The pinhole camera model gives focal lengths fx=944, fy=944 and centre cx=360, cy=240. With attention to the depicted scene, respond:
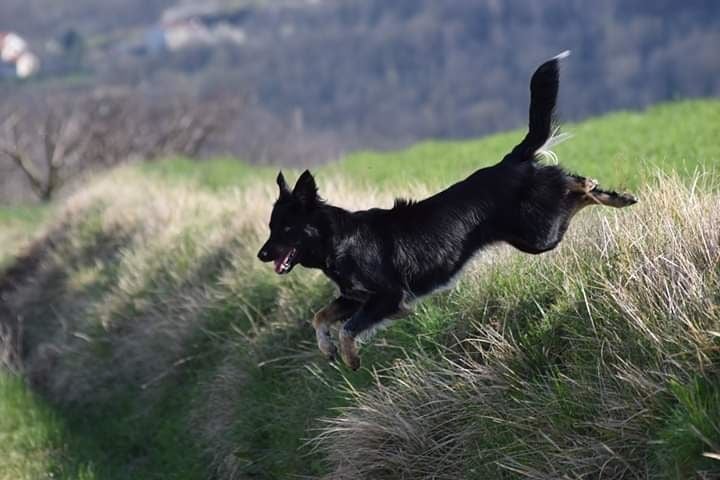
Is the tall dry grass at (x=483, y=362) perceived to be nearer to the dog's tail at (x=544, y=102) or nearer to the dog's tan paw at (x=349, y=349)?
the dog's tan paw at (x=349, y=349)

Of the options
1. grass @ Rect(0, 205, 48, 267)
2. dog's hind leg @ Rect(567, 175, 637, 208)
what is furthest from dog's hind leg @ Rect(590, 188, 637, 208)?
grass @ Rect(0, 205, 48, 267)

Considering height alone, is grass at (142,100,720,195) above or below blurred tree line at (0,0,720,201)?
above

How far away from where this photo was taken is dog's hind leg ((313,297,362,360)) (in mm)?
5676

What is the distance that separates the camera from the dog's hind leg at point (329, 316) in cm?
568

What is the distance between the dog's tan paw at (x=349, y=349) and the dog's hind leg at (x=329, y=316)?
0.82 ft

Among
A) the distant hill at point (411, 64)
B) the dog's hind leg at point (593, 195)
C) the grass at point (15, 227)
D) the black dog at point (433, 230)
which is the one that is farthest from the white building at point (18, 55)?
the dog's hind leg at point (593, 195)

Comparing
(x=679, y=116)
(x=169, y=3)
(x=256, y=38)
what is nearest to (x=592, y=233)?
(x=679, y=116)

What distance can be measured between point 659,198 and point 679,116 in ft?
31.3

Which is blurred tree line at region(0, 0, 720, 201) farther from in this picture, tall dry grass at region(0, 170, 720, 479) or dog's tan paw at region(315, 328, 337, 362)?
dog's tan paw at region(315, 328, 337, 362)

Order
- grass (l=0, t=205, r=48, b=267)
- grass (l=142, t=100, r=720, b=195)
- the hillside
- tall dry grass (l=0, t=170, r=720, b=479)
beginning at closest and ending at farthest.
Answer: tall dry grass (l=0, t=170, r=720, b=479), the hillside, grass (l=142, t=100, r=720, b=195), grass (l=0, t=205, r=48, b=267)

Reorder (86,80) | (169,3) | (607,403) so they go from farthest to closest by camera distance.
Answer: (169,3)
(86,80)
(607,403)

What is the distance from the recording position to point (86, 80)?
79.4m

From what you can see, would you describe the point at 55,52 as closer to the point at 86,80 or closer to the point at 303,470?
the point at 86,80

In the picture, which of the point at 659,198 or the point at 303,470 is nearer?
the point at 659,198
